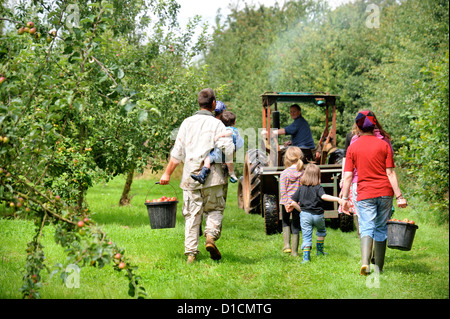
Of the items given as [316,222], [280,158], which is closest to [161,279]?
[316,222]

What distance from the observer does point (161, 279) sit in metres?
5.43

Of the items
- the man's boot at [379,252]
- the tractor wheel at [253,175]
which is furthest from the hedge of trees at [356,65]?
the tractor wheel at [253,175]

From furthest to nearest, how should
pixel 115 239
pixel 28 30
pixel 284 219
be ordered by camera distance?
pixel 115 239 < pixel 284 219 < pixel 28 30

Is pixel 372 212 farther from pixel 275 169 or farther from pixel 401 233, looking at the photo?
pixel 275 169

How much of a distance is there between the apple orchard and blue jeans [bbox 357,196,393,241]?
2391mm

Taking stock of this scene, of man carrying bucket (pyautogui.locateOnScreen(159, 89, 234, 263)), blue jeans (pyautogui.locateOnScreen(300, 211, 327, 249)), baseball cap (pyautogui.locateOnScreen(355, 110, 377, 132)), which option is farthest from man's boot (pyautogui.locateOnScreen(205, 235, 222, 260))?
baseball cap (pyautogui.locateOnScreen(355, 110, 377, 132))

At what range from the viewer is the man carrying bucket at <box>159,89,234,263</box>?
20.0 ft

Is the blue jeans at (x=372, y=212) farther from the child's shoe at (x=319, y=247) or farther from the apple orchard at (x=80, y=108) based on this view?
the apple orchard at (x=80, y=108)

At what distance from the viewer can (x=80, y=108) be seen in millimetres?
3814

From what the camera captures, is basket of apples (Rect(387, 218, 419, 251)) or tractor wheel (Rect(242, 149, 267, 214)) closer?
basket of apples (Rect(387, 218, 419, 251))

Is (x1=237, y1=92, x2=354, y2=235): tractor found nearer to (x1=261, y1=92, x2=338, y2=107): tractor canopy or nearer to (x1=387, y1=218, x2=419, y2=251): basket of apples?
(x1=261, y1=92, x2=338, y2=107): tractor canopy
